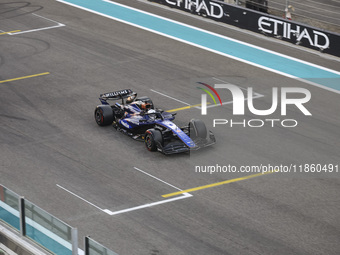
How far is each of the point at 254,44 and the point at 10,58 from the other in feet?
36.6

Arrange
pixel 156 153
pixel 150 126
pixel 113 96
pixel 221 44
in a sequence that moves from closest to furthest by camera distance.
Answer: pixel 156 153 < pixel 150 126 < pixel 113 96 < pixel 221 44

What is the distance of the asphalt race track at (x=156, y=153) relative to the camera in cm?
2062

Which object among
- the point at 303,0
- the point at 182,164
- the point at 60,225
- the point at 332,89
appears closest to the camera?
the point at 60,225

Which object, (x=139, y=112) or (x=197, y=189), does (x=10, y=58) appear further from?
(x=197, y=189)

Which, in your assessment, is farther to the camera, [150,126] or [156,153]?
[150,126]

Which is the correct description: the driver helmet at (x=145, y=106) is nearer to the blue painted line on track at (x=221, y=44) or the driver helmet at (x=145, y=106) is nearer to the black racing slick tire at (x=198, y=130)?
the black racing slick tire at (x=198, y=130)

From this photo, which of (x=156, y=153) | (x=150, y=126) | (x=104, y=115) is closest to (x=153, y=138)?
(x=156, y=153)

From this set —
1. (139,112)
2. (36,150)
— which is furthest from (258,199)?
(36,150)

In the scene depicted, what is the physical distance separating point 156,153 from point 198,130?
152 cm

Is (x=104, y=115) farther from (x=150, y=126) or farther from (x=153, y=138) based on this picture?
(x=153, y=138)

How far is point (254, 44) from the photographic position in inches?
1454

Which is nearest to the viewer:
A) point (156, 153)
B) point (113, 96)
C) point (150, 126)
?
point (156, 153)

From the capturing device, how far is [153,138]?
24.8 m

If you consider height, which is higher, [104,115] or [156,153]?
[104,115]
